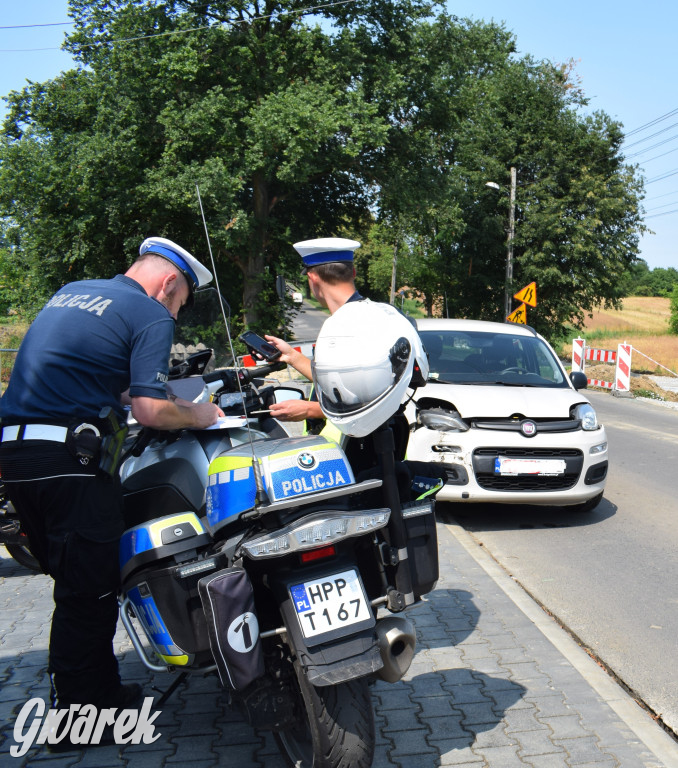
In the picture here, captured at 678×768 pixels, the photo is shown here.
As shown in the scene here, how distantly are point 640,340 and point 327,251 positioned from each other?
42977mm

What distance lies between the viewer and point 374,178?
2934 cm

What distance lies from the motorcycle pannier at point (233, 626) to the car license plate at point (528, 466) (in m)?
4.66

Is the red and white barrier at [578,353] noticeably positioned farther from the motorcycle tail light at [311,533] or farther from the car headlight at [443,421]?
the motorcycle tail light at [311,533]

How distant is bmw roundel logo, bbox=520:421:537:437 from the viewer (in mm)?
7109

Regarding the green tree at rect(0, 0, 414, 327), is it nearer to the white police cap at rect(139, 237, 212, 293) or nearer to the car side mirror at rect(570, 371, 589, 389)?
the car side mirror at rect(570, 371, 589, 389)

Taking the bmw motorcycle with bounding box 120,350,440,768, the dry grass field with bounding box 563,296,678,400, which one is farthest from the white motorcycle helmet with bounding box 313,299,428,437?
the dry grass field with bounding box 563,296,678,400

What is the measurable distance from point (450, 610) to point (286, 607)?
253cm

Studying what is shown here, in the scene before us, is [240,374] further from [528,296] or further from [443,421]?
[528,296]

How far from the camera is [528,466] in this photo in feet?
23.2

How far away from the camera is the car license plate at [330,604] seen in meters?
2.64

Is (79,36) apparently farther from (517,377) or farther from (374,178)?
(517,377)

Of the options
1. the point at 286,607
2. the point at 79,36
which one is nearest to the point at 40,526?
the point at 286,607

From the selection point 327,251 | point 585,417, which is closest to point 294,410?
point 327,251

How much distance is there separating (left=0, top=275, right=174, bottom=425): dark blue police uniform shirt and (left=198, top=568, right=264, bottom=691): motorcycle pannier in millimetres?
862
